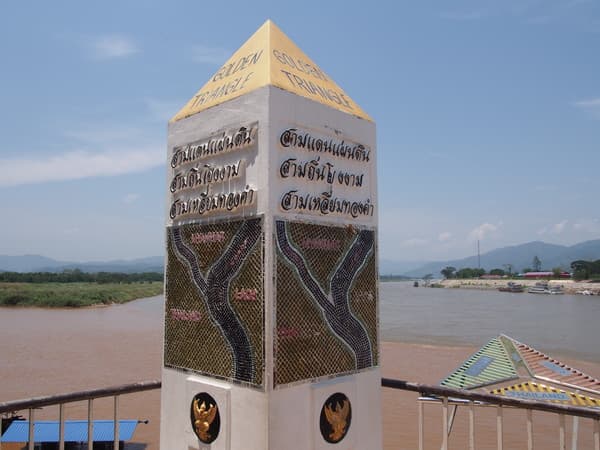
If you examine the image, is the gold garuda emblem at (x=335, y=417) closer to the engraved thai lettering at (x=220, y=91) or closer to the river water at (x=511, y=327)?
the engraved thai lettering at (x=220, y=91)

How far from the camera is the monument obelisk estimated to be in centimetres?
241

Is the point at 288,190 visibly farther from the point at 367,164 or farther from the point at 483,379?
the point at 483,379

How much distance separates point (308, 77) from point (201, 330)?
Result: 1.62 meters

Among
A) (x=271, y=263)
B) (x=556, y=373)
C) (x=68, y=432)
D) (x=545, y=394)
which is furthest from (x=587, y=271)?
(x=271, y=263)

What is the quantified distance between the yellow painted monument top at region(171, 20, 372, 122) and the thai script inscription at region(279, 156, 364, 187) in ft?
1.21

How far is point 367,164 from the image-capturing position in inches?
119

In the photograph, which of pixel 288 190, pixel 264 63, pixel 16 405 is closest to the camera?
pixel 16 405

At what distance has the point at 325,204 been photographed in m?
2.73

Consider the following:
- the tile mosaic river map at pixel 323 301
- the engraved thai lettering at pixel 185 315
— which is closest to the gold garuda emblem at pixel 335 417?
the tile mosaic river map at pixel 323 301

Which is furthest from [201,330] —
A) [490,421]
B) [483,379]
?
[490,421]

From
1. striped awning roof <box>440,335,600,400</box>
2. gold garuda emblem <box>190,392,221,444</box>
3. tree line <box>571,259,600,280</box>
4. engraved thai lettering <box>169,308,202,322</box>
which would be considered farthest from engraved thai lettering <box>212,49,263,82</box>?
tree line <box>571,259,600,280</box>

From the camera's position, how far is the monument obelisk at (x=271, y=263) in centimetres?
241

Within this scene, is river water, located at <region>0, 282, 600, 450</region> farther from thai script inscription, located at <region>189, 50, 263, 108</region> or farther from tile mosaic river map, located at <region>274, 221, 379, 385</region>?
thai script inscription, located at <region>189, 50, 263, 108</region>

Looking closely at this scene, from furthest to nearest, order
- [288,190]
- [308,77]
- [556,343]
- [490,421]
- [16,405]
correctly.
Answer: [556,343]
[490,421]
[308,77]
[288,190]
[16,405]
